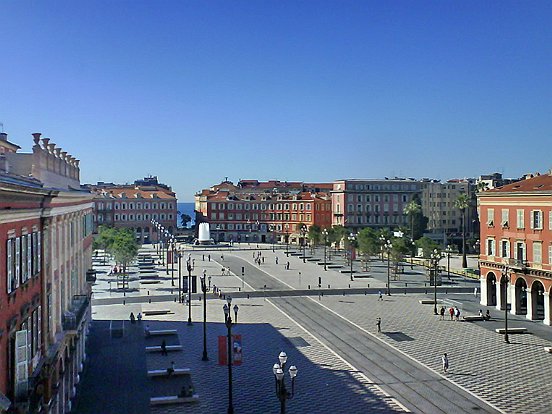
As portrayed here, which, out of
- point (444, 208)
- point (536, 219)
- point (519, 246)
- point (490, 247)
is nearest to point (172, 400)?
point (536, 219)

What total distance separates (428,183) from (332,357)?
113 meters

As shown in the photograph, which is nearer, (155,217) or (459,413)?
(459,413)

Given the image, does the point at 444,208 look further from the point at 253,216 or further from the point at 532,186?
the point at 532,186

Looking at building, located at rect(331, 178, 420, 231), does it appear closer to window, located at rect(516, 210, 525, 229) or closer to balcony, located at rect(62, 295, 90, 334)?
window, located at rect(516, 210, 525, 229)

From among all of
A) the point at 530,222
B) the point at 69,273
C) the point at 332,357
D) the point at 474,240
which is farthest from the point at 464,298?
the point at 474,240

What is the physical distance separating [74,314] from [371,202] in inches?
4289

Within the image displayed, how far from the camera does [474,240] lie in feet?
407

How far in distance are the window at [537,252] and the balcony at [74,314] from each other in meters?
35.9

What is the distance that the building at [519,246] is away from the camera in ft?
167

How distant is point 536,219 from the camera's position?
5216 centimetres

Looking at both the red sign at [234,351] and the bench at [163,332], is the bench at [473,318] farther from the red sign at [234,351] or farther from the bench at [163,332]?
the red sign at [234,351]

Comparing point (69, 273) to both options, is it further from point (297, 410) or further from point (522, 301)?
→ point (522, 301)

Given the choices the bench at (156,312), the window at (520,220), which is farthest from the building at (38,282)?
the window at (520,220)

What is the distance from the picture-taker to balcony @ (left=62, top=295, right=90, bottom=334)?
2867cm
